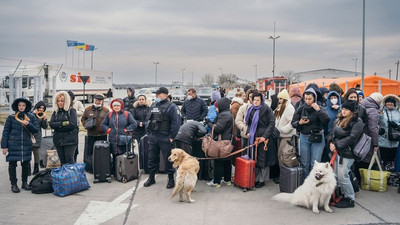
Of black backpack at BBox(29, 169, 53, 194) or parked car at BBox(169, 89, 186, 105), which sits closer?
black backpack at BBox(29, 169, 53, 194)

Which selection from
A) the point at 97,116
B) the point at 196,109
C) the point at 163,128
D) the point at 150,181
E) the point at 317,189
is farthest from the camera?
the point at 196,109

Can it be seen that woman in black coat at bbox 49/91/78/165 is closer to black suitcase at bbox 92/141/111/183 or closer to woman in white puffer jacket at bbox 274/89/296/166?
black suitcase at bbox 92/141/111/183

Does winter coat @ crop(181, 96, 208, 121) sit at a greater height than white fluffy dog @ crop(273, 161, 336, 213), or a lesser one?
greater

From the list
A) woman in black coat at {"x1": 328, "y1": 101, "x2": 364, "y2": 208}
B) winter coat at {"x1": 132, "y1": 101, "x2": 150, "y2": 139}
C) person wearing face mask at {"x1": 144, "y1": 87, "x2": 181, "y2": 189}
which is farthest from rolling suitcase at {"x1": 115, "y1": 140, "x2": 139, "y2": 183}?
woman in black coat at {"x1": 328, "y1": 101, "x2": 364, "y2": 208}

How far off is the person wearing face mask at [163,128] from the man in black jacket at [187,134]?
0.44 ft

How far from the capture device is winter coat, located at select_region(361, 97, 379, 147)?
220 inches

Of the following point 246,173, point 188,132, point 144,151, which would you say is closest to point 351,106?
point 246,173

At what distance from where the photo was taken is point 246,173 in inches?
232

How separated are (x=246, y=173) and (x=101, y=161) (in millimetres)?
2943

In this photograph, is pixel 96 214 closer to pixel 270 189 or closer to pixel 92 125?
pixel 92 125

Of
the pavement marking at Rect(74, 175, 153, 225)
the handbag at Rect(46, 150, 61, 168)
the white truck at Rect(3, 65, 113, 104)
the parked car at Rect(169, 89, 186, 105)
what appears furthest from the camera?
the parked car at Rect(169, 89, 186, 105)

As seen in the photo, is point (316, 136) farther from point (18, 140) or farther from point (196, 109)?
point (18, 140)

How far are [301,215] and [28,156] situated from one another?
16.4 feet

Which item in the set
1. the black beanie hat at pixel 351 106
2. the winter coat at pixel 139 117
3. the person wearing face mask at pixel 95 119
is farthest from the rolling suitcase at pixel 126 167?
the black beanie hat at pixel 351 106
